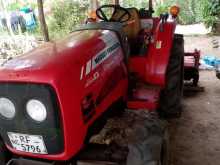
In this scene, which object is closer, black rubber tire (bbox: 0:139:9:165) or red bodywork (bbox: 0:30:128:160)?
red bodywork (bbox: 0:30:128:160)

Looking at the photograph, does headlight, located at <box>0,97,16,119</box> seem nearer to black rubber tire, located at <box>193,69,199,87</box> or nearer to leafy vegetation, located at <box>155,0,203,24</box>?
black rubber tire, located at <box>193,69,199,87</box>

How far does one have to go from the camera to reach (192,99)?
4.21 metres

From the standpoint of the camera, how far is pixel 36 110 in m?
1.84

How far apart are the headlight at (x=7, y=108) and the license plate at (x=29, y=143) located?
126mm

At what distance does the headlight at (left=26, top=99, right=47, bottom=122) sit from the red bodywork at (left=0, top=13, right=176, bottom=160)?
0.34ft

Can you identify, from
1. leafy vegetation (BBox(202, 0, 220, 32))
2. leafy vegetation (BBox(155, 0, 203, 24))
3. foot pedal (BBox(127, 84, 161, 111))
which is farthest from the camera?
leafy vegetation (BBox(155, 0, 203, 24))

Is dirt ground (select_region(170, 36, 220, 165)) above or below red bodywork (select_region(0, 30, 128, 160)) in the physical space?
below

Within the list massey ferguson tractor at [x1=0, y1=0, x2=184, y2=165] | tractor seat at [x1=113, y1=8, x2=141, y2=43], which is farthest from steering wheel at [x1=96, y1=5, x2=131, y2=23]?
massey ferguson tractor at [x1=0, y1=0, x2=184, y2=165]

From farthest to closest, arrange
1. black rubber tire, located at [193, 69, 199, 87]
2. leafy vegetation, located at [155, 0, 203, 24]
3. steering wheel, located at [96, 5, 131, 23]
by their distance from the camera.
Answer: leafy vegetation, located at [155, 0, 203, 24] < black rubber tire, located at [193, 69, 199, 87] < steering wheel, located at [96, 5, 131, 23]

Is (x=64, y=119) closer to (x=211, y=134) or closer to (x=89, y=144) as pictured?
(x=89, y=144)

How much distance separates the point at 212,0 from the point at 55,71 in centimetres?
760

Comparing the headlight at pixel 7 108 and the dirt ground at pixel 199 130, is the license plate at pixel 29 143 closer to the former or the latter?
the headlight at pixel 7 108

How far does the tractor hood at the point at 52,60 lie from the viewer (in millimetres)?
1817

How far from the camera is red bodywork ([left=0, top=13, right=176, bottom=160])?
6.03 ft
